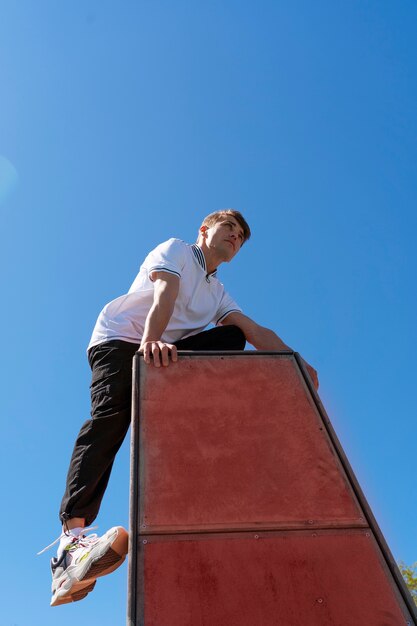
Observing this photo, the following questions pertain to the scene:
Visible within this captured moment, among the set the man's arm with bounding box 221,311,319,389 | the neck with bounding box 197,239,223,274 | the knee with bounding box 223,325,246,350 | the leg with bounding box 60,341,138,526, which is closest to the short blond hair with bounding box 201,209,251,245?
the neck with bounding box 197,239,223,274

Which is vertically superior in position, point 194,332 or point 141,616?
point 194,332

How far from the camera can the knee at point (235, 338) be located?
296 cm

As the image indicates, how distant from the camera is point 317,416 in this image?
7.11 feet

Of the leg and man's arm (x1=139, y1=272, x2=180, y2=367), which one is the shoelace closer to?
the leg

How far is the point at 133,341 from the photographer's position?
2854mm

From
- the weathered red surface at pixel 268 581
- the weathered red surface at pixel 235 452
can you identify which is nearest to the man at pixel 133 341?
the weathered red surface at pixel 235 452

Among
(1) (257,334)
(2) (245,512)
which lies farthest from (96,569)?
(1) (257,334)

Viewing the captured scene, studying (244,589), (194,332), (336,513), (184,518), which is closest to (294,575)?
(244,589)

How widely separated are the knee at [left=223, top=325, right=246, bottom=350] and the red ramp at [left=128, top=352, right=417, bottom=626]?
24.4 inches

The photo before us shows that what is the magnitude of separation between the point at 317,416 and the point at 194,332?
1107 millimetres

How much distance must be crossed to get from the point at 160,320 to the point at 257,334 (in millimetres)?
832

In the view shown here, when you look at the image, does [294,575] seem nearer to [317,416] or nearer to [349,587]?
[349,587]

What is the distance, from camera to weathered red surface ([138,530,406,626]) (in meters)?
1.50

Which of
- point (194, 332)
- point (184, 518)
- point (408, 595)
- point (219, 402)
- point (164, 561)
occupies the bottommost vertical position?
point (408, 595)
